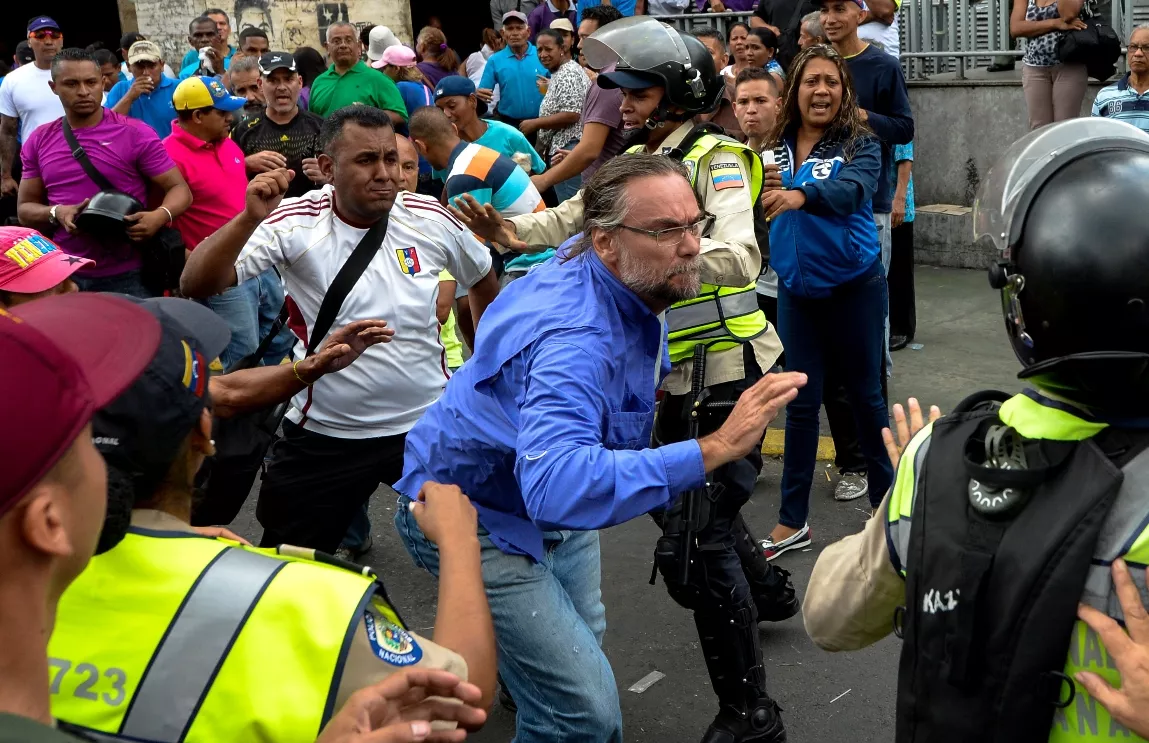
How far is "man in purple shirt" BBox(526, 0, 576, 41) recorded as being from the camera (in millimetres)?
12914

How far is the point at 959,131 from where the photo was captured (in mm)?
9867

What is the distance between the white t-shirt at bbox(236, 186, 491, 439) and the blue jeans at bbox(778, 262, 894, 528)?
5.11 feet

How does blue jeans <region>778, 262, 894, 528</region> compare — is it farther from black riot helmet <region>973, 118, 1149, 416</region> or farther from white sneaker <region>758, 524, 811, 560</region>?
black riot helmet <region>973, 118, 1149, 416</region>

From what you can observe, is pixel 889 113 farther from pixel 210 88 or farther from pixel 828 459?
pixel 210 88

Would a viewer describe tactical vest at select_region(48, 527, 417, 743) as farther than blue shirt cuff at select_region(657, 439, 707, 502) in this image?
No

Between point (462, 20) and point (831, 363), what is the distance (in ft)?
59.7

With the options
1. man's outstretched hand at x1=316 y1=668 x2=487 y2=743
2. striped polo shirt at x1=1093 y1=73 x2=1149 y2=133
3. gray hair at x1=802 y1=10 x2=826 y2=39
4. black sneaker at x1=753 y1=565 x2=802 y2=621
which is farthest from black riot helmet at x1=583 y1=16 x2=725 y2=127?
striped polo shirt at x1=1093 y1=73 x2=1149 y2=133

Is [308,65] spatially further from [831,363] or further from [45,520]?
[45,520]

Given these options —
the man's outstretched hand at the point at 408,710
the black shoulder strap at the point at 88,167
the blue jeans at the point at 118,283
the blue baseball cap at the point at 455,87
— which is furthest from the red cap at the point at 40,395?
the blue baseball cap at the point at 455,87

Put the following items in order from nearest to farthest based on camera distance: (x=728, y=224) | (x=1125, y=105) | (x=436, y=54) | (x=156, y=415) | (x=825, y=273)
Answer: (x=156, y=415)
(x=728, y=224)
(x=825, y=273)
(x=1125, y=105)
(x=436, y=54)

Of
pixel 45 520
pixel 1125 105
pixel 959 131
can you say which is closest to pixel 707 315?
pixel 45 520

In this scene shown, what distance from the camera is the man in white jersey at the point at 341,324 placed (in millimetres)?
4125

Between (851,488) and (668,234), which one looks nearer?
(668,234)

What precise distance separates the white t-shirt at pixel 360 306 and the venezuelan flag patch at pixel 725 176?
1055 millimetres
